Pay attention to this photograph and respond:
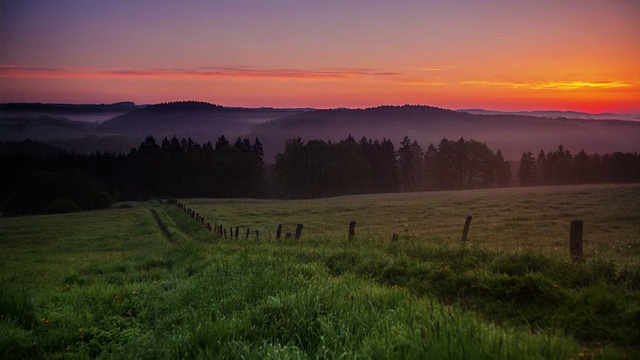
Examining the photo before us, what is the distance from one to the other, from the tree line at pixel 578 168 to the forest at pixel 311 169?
21cm

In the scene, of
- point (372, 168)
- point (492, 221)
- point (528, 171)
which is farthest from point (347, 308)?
point (528, 171)

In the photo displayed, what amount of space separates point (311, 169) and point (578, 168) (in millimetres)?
63455

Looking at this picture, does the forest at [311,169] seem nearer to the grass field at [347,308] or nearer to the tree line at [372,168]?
the tree line at [372,168]

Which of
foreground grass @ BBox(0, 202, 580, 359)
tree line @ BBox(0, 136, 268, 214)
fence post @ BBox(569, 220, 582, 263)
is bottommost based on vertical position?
tree line @ BBox(0, 136, 268, 214)

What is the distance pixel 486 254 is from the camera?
38.8 feet

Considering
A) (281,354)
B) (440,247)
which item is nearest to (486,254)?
(440,247)

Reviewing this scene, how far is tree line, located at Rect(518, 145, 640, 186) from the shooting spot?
→ 108438mm

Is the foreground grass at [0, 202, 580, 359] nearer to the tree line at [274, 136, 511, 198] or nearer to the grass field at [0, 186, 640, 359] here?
the grass field at [0, 186, 640, 359]

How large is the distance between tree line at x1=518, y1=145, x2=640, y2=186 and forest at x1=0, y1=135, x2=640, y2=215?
0.21 m

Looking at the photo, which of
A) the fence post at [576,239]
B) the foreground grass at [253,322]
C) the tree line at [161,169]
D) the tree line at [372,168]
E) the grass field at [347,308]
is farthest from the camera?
the tree line at [372,168]

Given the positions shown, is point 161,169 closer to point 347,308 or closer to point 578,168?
point 578,168

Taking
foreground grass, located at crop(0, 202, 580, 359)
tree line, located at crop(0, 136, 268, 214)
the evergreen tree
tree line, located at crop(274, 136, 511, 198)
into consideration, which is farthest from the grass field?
the evergreen tree

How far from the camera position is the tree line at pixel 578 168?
108 metres

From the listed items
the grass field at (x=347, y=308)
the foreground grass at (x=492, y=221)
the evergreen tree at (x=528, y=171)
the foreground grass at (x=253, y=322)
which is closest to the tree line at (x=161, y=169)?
the foreground grass at (x=492, y=221)
